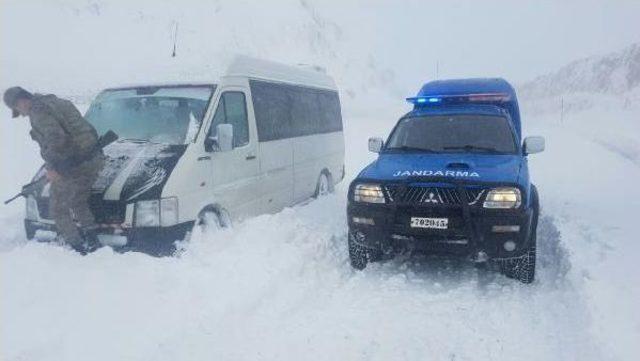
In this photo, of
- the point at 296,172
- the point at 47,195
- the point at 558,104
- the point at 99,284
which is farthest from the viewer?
the point at 558,104

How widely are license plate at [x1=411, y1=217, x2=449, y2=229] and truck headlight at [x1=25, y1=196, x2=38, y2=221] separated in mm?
4274

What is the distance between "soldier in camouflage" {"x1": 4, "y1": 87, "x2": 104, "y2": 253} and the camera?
5344mm

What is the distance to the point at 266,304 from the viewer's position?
480 cm

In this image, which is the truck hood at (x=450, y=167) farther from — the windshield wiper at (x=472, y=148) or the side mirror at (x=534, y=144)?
the side mirror at (x=534, y=144)

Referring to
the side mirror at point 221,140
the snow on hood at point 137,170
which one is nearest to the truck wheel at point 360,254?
the side mirror at point 221,140

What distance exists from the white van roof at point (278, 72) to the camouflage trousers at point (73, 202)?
2254 millimetres

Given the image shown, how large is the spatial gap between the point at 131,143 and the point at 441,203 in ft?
11.9

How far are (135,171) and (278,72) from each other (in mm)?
3474

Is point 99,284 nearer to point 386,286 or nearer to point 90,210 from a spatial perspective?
point 90,210

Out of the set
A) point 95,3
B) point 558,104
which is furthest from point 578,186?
Answer: point 558,104

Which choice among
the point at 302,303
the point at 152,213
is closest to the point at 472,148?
the point at 302,303

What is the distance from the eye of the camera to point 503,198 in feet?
16.7

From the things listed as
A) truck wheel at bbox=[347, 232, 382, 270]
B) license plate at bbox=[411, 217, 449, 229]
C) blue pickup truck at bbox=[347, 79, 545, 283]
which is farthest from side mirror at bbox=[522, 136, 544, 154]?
truck wheel at bbox=[347, 232, 382, 270]

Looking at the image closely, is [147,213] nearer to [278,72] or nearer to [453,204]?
[453,204]
